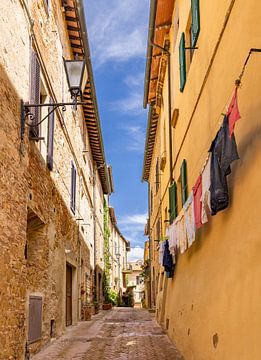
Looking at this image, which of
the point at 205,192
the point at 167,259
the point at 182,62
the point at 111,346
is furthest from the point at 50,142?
the point at 205,192

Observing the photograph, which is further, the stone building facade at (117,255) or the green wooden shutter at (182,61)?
the stone building facade at (117,255)

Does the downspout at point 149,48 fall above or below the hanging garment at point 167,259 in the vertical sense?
above

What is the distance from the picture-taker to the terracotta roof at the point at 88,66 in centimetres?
1280

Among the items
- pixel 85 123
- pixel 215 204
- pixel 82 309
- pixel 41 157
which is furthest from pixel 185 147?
pixel 85 123

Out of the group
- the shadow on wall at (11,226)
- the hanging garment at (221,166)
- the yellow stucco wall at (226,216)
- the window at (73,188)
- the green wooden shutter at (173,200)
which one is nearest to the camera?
the yellow stucco wall at (226,216)

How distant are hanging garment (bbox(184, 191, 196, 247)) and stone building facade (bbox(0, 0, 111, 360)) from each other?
8.18ft

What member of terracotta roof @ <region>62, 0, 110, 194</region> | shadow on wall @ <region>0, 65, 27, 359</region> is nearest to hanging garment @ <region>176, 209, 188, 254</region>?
shadow on wall @ <region>0, 65, 27, 359</region>

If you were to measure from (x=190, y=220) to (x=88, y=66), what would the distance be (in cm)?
833

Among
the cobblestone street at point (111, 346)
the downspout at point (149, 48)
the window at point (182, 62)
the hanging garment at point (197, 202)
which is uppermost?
the downspout at point (149, 48)

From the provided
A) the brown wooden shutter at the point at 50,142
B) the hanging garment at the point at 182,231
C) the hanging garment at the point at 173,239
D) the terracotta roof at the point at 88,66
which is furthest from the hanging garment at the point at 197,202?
the terracotta roof at the point at 88,66

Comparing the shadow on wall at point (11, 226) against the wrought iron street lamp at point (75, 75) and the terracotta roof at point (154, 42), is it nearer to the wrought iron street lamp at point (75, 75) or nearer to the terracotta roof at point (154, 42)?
the wrought iron street lamp at point (75, 75)

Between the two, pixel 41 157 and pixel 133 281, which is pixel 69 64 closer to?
pixel 41 157

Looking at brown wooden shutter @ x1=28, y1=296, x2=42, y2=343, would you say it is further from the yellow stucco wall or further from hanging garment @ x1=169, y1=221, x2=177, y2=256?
hanging garment @ x1=169, y1=221, x2=177, y2=256

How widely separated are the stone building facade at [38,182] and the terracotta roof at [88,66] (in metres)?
0.04
